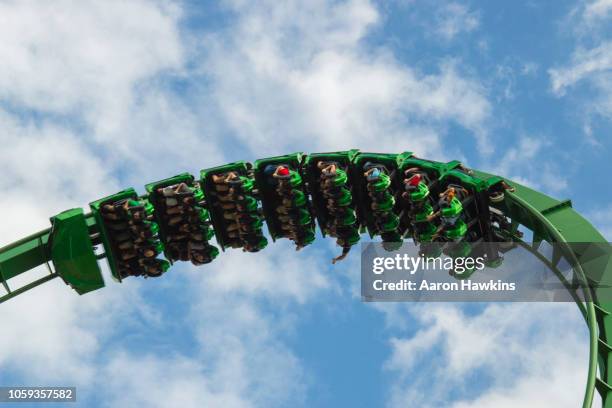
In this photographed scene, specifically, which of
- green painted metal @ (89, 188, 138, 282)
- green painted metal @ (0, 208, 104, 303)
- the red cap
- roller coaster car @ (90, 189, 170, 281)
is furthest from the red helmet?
green painted metal @ (0, 208, 104, 303)

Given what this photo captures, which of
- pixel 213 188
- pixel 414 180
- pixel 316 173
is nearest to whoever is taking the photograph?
pixel 414 180

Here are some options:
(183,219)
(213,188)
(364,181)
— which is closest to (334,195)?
(364,181)

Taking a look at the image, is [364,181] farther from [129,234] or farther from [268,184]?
[129,234]

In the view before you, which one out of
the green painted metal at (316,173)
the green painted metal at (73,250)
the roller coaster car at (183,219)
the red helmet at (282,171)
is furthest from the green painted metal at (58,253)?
the green painted metal at (316,173)

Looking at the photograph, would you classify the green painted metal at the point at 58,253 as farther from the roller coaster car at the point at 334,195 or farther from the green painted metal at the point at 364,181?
the green painted metal at the point at 364,181

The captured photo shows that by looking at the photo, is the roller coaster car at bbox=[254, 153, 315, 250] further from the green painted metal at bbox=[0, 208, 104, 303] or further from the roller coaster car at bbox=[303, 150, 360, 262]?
the green painted metal at bbox=[0, 208, 104, 303]

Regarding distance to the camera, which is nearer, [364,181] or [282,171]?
[282,171]
